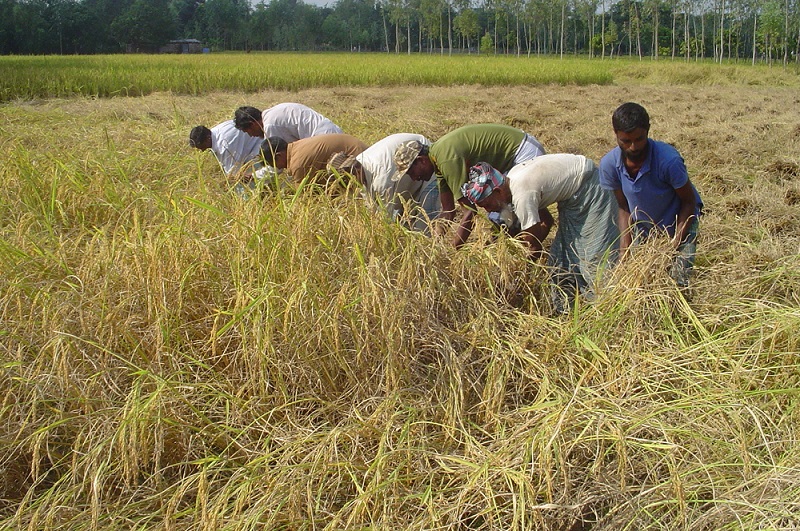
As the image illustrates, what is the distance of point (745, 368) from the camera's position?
237 centimetres

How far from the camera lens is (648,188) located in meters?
2.87

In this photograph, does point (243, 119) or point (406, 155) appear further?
point (243, 119)

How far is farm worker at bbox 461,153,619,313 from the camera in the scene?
9.55ft

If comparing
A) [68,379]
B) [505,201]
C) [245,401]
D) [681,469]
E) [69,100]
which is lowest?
[681,469]

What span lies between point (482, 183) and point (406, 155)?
1.84ft

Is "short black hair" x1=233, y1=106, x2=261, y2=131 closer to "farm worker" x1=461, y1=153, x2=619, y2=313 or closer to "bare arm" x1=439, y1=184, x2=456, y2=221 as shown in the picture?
"bare arm" x1=439, y1=184, x2=456, y2=221

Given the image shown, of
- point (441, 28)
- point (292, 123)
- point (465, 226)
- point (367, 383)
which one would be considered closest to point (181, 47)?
point (441, 28)

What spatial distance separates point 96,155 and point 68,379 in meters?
2.70

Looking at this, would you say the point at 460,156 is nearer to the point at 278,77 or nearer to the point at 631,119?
the point at 631,119

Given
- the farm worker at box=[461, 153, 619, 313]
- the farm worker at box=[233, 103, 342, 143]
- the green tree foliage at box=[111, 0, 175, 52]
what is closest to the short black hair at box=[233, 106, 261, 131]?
the farm worker at box=[233, 103, 342, 143]

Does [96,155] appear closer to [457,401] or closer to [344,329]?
[344,329]

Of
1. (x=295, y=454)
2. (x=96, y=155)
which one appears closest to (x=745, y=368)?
(x=295, y=454)

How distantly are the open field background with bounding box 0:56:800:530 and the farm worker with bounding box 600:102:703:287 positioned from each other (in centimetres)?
22

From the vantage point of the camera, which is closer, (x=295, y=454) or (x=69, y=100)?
(x=295, y=454)
